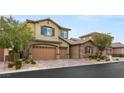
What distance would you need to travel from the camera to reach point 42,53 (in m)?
24.7

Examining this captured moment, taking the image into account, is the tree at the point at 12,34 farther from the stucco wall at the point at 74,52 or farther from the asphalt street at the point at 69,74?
the stucco wall at the point at 74,52

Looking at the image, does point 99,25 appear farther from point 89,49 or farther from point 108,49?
point 108,49

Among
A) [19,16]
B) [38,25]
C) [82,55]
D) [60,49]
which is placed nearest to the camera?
[19,16]

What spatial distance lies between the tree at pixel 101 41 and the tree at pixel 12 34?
532 inches

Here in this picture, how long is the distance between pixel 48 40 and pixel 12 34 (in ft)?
28.5

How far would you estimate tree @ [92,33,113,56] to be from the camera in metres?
30.5

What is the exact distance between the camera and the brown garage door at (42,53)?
78.4 ft

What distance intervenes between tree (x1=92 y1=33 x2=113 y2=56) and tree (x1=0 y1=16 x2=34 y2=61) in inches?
532

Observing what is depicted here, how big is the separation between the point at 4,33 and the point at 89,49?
1750 centimetres

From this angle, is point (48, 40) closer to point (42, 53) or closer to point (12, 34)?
point (42, 53)

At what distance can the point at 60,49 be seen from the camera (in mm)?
29438

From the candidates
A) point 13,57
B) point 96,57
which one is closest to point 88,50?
point 96,57

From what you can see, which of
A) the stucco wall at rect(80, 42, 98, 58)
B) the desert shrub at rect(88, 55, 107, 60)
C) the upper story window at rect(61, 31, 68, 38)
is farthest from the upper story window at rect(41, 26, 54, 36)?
the desert shrub at rect(88, 55, 107, 60)

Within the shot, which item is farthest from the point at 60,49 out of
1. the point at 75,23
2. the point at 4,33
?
the point at 4,33
